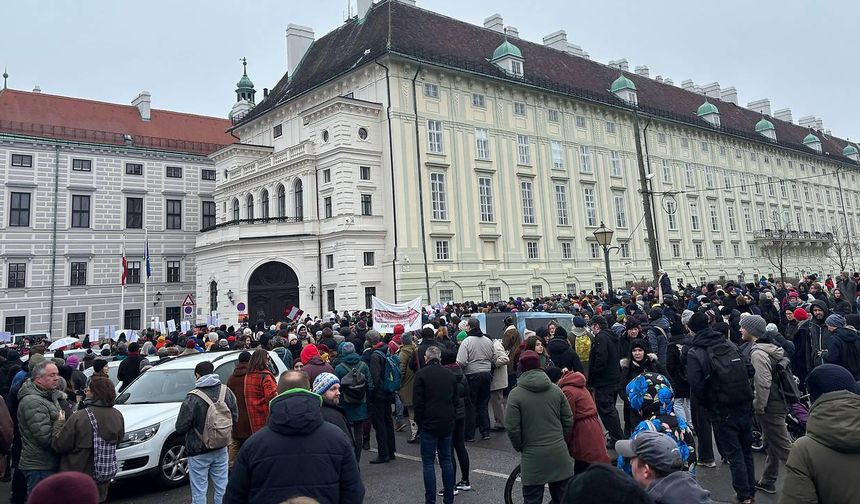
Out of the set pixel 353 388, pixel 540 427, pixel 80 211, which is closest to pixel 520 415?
pixel 540 427

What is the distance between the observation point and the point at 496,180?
3650 centimetres

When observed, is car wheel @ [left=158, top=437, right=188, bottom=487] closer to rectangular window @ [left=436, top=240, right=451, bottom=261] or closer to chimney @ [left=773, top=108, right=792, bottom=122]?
rectangular window @ [left=436, top=240, right=451, bottom=261]

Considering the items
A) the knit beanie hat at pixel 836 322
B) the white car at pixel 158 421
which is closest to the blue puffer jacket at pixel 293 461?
the white car at pixel 158 421

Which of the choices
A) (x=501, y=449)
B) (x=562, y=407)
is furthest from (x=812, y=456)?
(x=501, y=449)

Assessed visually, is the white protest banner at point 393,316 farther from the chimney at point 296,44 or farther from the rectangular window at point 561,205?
the chimney at point 296,44

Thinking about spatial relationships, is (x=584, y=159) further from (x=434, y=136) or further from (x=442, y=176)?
(x=434, y=136)

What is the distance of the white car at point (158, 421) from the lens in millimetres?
7762

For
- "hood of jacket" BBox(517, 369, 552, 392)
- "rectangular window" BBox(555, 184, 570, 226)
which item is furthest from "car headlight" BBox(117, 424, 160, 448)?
"rectangular window" BBox(555, 184, 570, 226)

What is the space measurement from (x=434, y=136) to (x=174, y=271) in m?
23.1

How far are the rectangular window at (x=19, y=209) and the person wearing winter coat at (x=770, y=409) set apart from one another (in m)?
44.2

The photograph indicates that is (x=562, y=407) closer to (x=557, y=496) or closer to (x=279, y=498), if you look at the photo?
(x=557, y=496)

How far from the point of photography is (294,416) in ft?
12.3

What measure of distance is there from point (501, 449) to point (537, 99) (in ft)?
110

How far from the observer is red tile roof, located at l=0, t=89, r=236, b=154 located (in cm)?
4019
